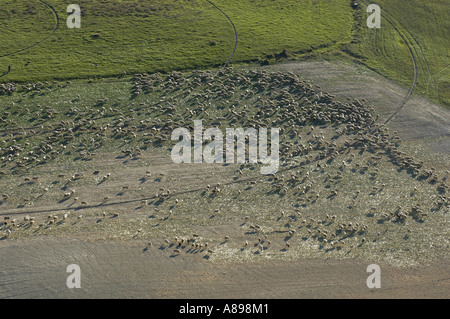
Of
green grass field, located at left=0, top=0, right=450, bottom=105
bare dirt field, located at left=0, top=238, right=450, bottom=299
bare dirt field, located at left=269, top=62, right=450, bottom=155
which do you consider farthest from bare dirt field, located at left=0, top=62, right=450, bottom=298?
green grass field, located at left=0, top=0, right=450, bottom=105

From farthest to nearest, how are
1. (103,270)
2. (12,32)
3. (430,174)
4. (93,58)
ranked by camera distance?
(12,32) → (93,58) → (430,174) → (103,270)

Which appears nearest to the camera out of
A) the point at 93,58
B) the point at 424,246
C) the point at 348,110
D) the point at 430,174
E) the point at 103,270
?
the point at 103,270

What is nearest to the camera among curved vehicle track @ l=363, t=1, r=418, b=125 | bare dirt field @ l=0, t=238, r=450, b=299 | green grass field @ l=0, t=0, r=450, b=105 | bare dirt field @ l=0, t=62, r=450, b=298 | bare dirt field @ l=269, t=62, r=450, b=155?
bare dirt field @ l=0, t=238, r=450, b=299

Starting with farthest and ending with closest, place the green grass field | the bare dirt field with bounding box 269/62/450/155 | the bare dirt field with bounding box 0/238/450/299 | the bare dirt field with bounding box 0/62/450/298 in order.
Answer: the green grass field < the bare dirt field with bounding box 269/62/450/155 < the bare dirt field with bounding box 0/62/450/298 < the bare dirt field with bounding box 0/238/450/299

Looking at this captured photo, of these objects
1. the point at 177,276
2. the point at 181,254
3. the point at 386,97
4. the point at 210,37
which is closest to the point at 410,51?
the point at 386,97

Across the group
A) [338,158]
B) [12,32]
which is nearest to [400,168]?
[338,158]

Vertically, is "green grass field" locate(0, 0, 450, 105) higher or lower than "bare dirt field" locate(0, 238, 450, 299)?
higher

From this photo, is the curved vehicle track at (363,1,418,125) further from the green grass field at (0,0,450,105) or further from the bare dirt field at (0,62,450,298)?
the bare dirt field at (0,62,450,298)

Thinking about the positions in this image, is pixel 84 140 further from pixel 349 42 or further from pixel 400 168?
pixel 349 42

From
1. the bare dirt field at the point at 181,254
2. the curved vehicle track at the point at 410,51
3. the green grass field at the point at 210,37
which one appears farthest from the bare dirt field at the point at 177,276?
the green grass field at the point at 210,37

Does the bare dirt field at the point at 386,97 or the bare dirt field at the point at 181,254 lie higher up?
the bare dirt field at the point at 386,97

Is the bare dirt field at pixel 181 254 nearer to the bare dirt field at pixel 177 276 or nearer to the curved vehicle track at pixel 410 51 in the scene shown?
the bare dirt field at pixel 177 276
